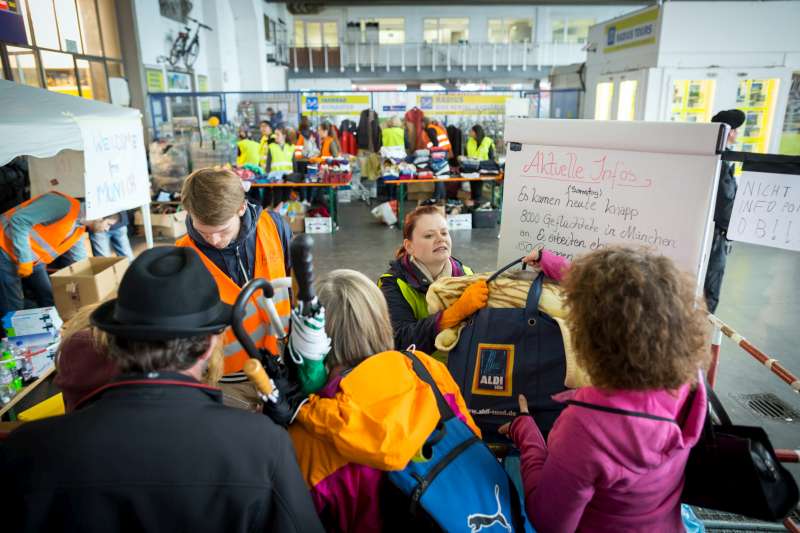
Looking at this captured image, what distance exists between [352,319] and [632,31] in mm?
11286

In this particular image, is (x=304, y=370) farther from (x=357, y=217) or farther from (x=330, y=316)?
(x=357, y=217)

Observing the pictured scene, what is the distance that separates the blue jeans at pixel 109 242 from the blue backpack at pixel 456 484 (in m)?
5.56

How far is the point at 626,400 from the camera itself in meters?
1.21

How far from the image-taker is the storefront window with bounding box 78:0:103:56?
10.2 meters

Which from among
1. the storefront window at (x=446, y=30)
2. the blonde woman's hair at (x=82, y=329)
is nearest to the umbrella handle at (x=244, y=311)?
the blonde woman's hair at (x=82, y=329)

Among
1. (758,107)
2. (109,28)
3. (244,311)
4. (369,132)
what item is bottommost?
(244,311)

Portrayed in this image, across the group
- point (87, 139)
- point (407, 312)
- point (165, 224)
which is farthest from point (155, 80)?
point (407, 312)

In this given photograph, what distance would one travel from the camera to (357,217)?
1062cm

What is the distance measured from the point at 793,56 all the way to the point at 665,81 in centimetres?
221

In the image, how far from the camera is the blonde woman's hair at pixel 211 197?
7.73 feet

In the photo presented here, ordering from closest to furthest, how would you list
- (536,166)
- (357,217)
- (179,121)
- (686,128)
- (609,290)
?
(609,290) → (686,128) → (536,166) → (357,217) → (179,121)

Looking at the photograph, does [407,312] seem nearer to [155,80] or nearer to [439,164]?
[439,164]

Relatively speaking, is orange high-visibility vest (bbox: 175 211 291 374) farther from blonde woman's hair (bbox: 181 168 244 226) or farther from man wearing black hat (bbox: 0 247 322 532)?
man wearing black hat (bbox: 0 247 322 532)

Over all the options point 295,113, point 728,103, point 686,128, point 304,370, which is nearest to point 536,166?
point 686,128
